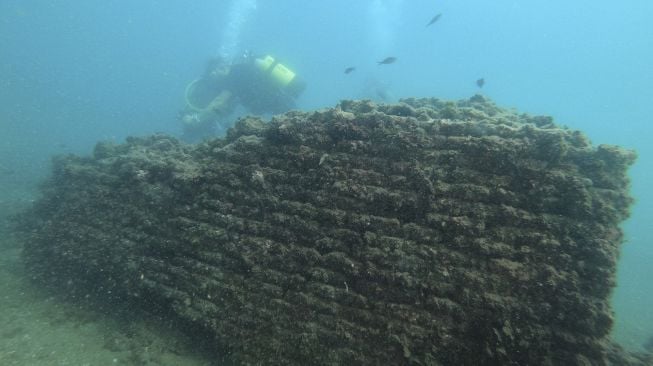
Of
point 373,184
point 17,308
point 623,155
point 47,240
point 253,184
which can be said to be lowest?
point 17,308

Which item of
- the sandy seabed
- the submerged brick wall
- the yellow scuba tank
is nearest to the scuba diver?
the yellow scuba tank

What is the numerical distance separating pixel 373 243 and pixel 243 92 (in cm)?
1691

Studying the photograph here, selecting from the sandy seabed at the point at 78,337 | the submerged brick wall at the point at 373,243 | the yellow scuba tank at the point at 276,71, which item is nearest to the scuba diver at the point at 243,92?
the yellow scuba tank at the point at 276,71

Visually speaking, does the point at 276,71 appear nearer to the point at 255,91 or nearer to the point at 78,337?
the point at 255,91

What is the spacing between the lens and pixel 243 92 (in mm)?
19828

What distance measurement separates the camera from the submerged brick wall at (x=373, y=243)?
171 inches

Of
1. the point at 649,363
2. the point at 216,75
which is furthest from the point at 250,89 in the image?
the point at 649,363

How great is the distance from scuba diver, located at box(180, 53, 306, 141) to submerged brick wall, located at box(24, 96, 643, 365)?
13.0m

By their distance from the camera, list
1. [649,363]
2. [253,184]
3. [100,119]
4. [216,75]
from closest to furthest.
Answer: [649,363] → [253,184] → [216,75] → [100,119]

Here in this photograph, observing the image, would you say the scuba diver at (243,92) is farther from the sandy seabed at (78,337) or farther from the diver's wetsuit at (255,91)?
the sandy seabed at (78,337)

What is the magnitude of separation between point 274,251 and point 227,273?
2.69ft

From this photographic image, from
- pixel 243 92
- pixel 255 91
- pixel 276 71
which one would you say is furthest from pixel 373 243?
pixel 243 92

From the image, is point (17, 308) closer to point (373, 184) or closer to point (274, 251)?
point (274, 251)

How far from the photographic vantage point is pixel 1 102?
40.4 m
